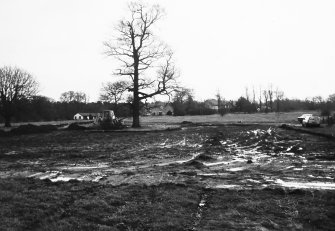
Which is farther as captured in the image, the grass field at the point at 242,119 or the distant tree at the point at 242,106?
the distant tree at the point at 242,106

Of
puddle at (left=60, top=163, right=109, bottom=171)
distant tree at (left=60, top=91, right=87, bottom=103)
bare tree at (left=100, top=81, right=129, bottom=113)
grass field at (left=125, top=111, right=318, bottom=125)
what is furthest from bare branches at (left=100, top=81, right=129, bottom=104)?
distant tree at (left=60, top=91, right=87, bottom=103)

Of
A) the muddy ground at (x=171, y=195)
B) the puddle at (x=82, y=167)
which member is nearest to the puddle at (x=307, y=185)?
the muddy ground at (x=171, y=195)

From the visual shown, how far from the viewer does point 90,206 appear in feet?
22.4

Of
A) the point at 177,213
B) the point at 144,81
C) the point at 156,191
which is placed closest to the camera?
the point at 177,213

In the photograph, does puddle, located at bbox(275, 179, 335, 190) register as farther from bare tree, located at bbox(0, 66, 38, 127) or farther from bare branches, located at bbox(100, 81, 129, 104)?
bare tree, located at bbox(0, 66, 38, 127)

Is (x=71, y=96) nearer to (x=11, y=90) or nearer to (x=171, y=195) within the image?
(x=11, y=90)

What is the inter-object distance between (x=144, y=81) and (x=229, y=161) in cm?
2760

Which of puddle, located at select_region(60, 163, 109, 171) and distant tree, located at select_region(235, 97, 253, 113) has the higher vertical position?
distant tree, located at select_region(235, 97, 253, 113)

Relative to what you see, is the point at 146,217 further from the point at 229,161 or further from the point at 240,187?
the point at 229,161

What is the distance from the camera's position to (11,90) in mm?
59594

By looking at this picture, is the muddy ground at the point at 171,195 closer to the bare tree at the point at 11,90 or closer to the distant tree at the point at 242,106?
the bare tree at the point at 11,90

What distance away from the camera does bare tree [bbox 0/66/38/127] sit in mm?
57969

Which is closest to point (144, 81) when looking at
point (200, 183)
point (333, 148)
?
point (333, 148)

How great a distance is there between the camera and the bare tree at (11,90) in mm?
57969
